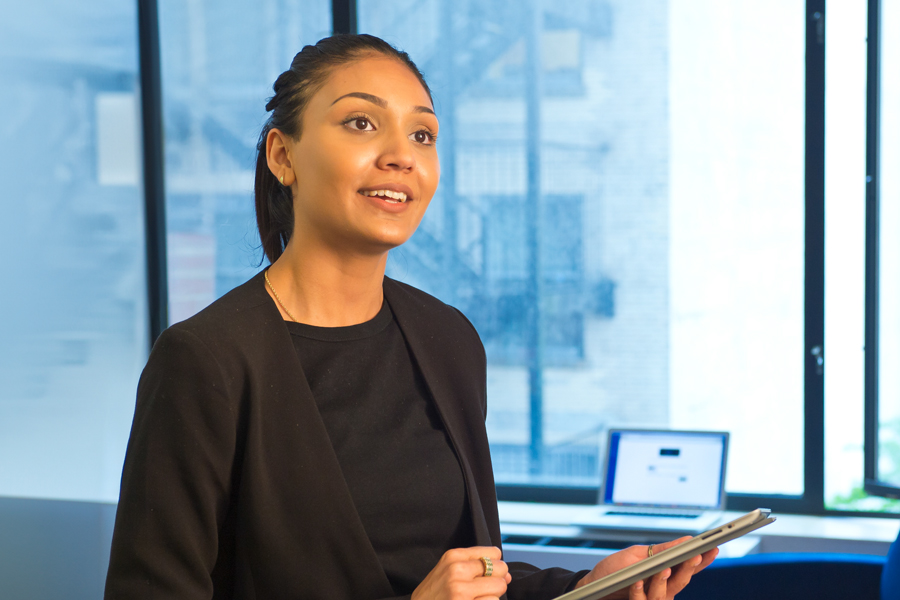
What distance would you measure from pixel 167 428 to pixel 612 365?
88.9 inches

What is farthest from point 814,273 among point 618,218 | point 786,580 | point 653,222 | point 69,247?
point 69,247

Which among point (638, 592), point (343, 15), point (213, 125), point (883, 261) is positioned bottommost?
point (638, 592)

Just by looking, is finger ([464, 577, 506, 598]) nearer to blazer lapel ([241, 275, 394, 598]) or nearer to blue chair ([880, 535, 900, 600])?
blazer lapel ([241, 275, 394, 598])

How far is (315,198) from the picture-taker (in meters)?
1.09

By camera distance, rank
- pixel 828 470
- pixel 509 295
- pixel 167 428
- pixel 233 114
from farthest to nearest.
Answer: pixel 233 114
pixel 509 295
pixel 828 470
pixel 167 428

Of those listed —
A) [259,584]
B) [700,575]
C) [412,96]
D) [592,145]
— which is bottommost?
[700,575]

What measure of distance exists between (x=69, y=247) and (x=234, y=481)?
255cm

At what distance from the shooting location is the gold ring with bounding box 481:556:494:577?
0.98 m

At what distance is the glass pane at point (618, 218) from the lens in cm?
287

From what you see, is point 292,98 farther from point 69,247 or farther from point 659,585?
point 69,247

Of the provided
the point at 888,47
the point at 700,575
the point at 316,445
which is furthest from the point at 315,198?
the point at 888,47

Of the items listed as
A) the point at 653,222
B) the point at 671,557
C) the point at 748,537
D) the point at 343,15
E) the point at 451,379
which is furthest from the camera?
the point at 343,15

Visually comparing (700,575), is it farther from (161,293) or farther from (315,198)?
(161,293)

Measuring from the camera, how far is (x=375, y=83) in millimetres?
1132
